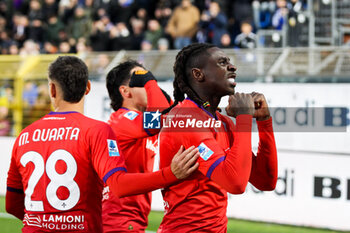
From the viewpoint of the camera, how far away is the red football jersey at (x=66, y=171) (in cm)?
347

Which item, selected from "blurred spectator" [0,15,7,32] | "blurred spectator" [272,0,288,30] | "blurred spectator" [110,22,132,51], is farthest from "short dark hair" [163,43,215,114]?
"blurred spectator" [0,15,7,32]

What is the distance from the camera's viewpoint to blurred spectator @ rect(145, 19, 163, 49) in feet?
44.2

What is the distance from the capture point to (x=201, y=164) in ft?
10.5

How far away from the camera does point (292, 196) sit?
8.99 m

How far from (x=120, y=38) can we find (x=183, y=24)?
1511 millimetres

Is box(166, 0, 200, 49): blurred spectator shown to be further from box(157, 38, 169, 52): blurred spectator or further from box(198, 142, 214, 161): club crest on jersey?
box(198, 142, 214, 161): club crest on jersey

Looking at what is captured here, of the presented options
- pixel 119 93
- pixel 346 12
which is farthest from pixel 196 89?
pixel 346 12

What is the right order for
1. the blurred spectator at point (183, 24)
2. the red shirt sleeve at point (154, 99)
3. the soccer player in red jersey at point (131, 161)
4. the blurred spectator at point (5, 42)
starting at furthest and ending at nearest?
the blurred spectator at point (5, 42) → the blurred spectator at point (183, 24) → the soccer player in red jersey at point (131, 161) → the red shirt sleeve at point (154, 99)

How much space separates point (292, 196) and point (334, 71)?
192 cm

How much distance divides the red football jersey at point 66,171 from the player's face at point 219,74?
65 cm

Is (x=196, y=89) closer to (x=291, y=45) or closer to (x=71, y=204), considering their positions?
(x=71, y=204)

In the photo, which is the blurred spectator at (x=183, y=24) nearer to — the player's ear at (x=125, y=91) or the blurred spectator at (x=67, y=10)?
the blurred spectator at (x=67, y=10)

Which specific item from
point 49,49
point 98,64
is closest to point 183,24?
point 98,64

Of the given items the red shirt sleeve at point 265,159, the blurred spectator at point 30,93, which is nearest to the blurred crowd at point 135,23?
the blurred spectator at point 30,93
